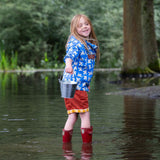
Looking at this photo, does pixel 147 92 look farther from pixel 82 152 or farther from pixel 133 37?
pixel 133 37

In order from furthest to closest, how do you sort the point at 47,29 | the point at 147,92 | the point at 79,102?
1. the point at 47,29
2. the point at 147,92
3. the point at 79,102

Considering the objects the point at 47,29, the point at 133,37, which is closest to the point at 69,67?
the point at 133,37

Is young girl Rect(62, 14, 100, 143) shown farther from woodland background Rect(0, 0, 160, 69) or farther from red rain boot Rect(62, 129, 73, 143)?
woodland background Rect(0, 0, 160, 69)

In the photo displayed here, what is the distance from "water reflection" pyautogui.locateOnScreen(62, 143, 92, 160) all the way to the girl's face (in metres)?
1.20

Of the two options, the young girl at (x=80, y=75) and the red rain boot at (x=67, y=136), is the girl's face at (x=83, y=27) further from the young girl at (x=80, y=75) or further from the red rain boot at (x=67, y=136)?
the red rain boot at (x=67, y=136)

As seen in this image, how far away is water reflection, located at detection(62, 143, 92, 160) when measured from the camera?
4.55 meters

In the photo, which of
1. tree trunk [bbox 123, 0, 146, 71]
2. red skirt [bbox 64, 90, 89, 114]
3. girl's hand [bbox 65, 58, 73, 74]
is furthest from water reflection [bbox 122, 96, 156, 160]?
tree trunk [bbox 123, 0, 146, 71]

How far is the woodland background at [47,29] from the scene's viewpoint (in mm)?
34938

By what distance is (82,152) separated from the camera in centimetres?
480

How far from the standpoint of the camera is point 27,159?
4.46 m

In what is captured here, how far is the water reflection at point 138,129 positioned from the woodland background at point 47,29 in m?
24.5

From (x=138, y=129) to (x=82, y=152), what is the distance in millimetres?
1622

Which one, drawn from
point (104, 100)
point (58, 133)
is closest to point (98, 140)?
point (58, 133)

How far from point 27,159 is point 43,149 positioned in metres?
0.49
